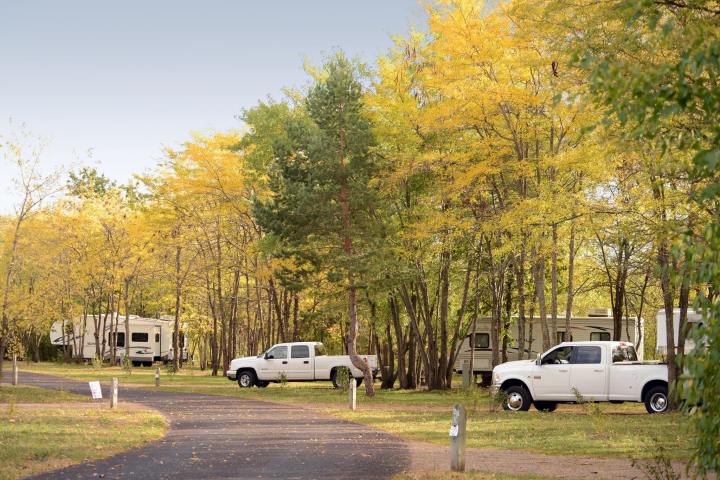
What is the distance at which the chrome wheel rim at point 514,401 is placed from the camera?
2498 cm

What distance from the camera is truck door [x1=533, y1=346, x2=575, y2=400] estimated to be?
2439cm

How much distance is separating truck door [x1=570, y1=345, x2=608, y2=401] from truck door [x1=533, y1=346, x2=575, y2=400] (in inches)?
7.1

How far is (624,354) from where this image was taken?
24656 millimetres

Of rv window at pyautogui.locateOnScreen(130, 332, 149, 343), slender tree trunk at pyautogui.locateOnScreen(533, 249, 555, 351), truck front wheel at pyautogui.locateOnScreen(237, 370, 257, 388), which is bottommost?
truck front wheel at pyautogui.locateOnScreen(237, 370, 257, 388)

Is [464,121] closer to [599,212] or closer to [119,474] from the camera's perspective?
[599,212]

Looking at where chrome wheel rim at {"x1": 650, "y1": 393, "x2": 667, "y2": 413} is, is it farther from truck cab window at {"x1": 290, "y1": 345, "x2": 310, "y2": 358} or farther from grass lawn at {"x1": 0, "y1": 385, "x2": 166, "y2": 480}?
truck cab window at {"x1": 290, "y1": 345, "x2": 310, "y2": 358}

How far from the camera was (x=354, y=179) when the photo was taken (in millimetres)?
31547

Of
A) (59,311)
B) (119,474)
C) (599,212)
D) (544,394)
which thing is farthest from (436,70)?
(59,311)

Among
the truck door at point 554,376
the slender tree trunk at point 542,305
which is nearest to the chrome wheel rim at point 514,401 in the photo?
the truck door at point 554,376

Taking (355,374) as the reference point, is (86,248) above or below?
above

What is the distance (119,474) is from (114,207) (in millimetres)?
44181

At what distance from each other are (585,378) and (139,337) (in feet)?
137

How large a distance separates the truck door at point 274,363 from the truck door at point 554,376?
1465cm

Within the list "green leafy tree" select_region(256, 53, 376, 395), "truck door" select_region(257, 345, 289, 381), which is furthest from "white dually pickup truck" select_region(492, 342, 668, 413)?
"truck door" select_region(257, 345, 289, 381)
